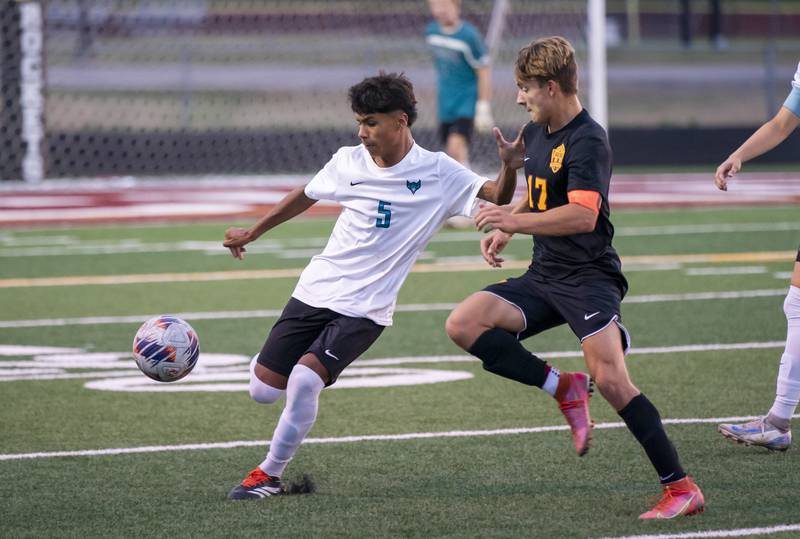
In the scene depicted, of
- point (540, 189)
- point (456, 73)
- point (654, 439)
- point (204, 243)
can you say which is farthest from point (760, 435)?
point (456, 73)

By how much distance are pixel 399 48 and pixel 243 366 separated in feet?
61.8

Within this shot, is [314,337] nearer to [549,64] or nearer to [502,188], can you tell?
[502,188]

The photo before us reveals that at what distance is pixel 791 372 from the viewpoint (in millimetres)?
6102

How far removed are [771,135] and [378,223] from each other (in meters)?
1.82

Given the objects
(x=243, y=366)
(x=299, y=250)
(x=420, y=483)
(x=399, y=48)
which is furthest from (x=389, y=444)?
(x=399, y=48)

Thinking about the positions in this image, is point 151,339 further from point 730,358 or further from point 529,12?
point 529,12

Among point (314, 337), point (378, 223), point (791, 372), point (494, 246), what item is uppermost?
point (378, 223)

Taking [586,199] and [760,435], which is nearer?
[586,199]

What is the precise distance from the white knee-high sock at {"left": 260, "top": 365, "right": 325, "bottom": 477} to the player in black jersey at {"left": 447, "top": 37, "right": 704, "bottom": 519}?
60 cm

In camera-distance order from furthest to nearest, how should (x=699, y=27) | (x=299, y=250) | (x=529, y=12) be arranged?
(x=699, y=27), (x=529, y=12), (x=299, y=250)

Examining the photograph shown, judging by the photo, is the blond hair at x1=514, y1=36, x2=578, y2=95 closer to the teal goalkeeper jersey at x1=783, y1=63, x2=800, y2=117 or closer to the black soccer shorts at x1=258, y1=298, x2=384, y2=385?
the black soccer shorts at x1=258, y1=298, x2=384, y2=385

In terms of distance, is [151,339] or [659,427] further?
[151,339]

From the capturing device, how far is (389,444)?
6.35 m

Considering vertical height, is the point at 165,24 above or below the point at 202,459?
above
